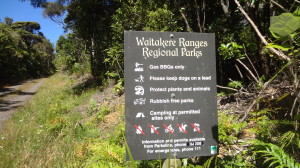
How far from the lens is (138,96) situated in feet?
6.23

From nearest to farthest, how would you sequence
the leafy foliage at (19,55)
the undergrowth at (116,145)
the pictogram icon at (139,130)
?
the pictogram icon at (139,130) < the undergrowth at (116,145) < the leafy foliage at (19,55)

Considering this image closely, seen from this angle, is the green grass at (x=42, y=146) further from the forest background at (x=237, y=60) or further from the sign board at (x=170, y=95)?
the sign board at (x=170, y=95)

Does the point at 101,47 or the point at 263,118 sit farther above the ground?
the point at 101,47

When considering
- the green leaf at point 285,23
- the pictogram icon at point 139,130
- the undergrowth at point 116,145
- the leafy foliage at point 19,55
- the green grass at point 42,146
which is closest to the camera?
the green leaf at point 285,23

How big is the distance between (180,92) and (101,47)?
1085 centimetres

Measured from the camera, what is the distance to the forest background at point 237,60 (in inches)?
75.7

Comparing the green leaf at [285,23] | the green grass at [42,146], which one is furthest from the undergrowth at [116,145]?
the green leaf at [285,23]

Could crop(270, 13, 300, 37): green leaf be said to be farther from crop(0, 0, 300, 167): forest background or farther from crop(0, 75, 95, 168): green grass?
crop(0, 75, 95, 168): green grass

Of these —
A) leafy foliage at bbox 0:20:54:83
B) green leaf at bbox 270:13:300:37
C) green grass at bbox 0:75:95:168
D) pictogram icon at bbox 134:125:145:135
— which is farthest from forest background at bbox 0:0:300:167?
leafy foliage at bbox 0:20:54:83

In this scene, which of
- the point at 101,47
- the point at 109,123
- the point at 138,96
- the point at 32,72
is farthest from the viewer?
the point at 32,72

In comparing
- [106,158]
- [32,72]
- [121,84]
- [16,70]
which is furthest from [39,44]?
[106,158]

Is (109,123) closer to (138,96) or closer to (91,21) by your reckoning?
(138,96)

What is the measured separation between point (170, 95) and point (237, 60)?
200cm

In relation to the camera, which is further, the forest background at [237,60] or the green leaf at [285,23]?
the forest background at [237,60]
